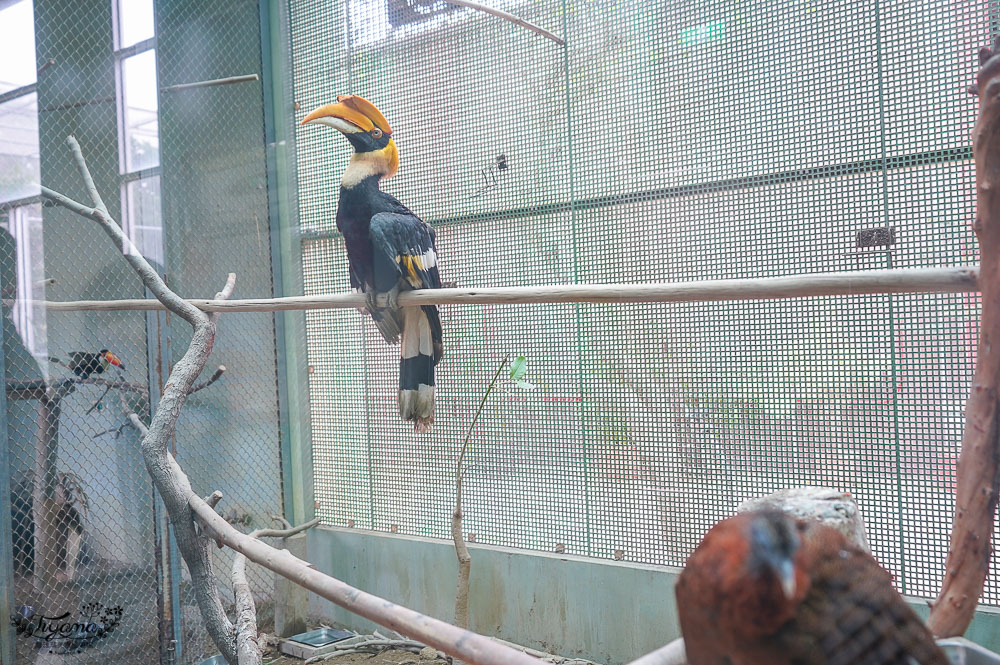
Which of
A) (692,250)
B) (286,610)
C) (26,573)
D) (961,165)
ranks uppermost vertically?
(961,165)

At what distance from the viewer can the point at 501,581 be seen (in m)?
2.73

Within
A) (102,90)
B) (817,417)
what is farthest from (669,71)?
(102,90)

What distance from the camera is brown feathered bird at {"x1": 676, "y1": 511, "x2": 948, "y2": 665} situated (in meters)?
0.68

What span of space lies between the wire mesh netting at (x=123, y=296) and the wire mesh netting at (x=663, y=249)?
1.19ft

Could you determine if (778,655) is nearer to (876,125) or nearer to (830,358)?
(830,358)

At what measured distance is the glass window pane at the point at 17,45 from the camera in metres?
2.52

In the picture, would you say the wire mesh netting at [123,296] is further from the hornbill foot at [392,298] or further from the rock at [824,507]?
the rock at [824,507]

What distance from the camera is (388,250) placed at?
7.67ft

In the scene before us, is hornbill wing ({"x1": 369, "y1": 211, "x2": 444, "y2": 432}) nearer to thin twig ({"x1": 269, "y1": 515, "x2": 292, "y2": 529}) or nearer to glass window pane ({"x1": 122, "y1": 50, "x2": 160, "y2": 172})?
thin twig ({"x1": 269, "y1": 515, "x2": 292, "y2": 529})

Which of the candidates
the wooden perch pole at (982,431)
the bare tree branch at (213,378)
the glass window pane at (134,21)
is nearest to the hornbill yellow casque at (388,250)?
the bare tree branch at (213,378)

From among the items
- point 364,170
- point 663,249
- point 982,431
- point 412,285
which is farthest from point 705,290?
point 364,170

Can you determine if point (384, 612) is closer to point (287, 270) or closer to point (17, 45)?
point (287, 270)

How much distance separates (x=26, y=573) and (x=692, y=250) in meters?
2.55

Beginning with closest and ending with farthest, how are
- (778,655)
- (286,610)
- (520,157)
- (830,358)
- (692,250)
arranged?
(778,655)
(830,358)
(692,250)
(520,157)
(286,610)
